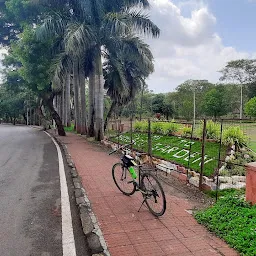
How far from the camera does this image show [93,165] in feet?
33.5

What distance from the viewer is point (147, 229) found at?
477cm

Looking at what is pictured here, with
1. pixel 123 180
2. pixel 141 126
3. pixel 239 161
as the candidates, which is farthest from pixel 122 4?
pixel 123 180

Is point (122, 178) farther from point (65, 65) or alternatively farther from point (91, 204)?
point (65, 65)

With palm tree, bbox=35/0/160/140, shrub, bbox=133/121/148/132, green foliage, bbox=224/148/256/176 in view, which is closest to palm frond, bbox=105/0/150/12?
palm tree, bbox=35/0/160/140

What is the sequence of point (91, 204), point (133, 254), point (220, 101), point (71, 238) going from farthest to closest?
point (220, 101)
point (91, 204)
point (71, 238)
point (133, 254)

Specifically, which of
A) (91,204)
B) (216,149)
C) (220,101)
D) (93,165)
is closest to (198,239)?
(91,204)

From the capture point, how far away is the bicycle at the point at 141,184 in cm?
533

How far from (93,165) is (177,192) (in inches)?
155

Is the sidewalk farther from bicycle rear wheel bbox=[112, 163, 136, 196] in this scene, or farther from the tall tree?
the tall tree

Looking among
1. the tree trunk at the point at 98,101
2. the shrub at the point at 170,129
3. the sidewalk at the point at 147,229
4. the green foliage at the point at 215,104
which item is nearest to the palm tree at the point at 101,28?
the tree trunk at the point at 98,101

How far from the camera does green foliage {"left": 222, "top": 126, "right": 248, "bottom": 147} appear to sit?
11344 mm

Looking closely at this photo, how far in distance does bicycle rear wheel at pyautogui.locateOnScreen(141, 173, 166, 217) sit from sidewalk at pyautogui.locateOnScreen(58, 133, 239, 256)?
0.15 m

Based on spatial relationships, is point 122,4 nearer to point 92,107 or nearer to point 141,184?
point 92,107

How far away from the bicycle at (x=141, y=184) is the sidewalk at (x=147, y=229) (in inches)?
6.3
